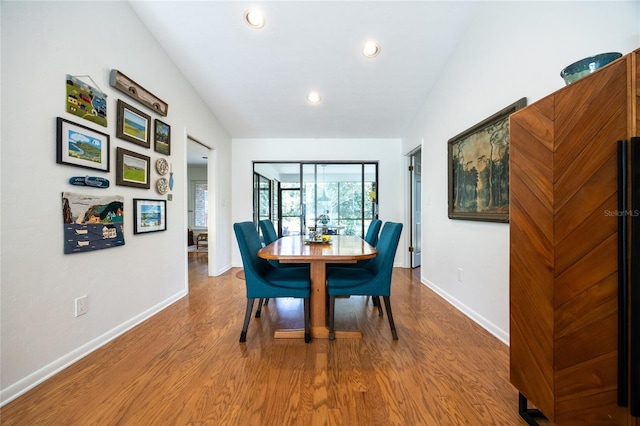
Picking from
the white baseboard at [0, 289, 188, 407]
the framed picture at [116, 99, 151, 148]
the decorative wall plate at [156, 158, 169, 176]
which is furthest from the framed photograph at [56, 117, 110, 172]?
the white baseboard at [0, 289, 188, 407]

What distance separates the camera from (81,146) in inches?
70.1

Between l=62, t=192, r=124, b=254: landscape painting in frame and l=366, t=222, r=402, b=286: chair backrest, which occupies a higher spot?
l=62, t=192, r=124, b=254: landscape painting in frame

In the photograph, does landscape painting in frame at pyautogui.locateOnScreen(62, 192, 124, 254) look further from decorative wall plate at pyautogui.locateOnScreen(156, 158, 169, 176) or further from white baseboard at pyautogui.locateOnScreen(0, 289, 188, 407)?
white baseboard at pyautogui.locateOnScreen(0, 289, 188, 407)

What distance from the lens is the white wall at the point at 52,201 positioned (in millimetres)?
1395

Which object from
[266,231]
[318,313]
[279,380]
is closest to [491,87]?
[318,313]

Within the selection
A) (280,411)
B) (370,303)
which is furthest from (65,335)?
(370,303)

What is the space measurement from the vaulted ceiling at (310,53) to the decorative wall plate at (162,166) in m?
1.19

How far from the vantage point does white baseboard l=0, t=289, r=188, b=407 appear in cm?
137

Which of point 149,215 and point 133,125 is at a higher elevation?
point 133,125

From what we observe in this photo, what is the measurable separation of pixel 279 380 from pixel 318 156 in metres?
3.78

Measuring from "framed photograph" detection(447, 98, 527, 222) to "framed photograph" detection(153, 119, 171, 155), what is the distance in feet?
10.2

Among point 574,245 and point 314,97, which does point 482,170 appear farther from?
point 314,97

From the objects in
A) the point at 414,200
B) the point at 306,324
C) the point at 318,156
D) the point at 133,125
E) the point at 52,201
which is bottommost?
the point at 306,324

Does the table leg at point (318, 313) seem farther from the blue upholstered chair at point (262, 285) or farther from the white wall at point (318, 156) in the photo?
the white wall at point (318, 156)
